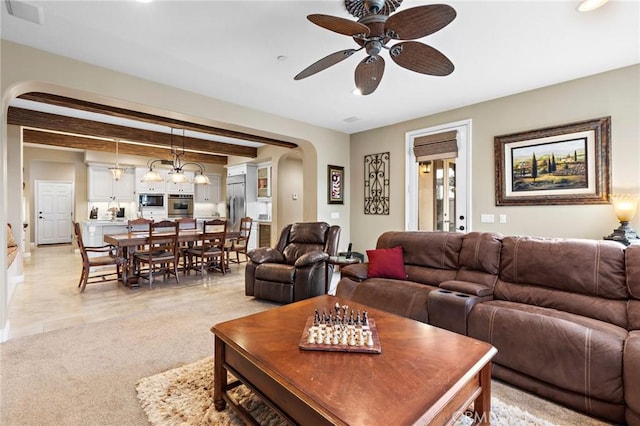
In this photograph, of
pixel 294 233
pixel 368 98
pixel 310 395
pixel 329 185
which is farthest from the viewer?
pixel 329 185

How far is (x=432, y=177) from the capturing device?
512 centimetres

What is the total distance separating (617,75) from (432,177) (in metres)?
2.43

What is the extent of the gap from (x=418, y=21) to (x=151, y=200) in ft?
28.2

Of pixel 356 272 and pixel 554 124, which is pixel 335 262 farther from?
pixel 554 124

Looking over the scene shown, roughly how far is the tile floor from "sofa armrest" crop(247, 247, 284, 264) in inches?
34.3

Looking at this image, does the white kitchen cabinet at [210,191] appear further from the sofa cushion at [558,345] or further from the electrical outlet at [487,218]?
the sofa cushion at [558,345]

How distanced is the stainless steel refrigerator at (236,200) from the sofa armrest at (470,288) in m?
6.25

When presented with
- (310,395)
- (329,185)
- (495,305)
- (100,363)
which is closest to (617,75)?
(495,305)

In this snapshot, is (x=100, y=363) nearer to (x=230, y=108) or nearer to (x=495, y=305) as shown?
(x=495, y=305)

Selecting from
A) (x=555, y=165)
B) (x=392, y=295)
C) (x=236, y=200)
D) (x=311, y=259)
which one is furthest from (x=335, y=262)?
(x=236, y=200)

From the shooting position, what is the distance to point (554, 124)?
3.66 metres

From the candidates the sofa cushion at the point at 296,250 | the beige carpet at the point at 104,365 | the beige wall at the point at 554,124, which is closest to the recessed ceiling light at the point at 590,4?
the beige wall at the point at 554,124

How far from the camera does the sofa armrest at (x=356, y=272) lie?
3.30 m

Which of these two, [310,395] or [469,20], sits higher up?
[469,20]
